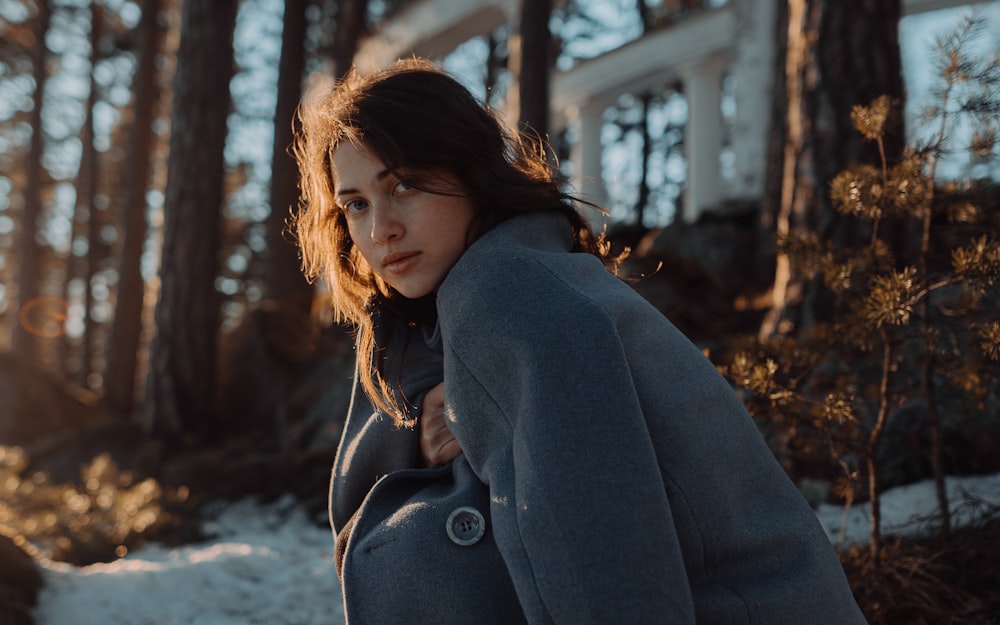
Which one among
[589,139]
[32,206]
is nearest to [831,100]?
[589,139]

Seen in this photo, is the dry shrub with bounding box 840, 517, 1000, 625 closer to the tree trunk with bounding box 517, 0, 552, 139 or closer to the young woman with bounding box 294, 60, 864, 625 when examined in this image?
the young woman with bounding box 294, 60, 864, 625

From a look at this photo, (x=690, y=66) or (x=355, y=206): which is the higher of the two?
(x=690, y=66)

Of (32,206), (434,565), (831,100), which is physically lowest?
(434,565)

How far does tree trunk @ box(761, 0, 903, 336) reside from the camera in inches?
158

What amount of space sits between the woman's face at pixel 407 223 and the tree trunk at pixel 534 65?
6147 mm

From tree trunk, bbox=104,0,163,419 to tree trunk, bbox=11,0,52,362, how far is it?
4.40 meters

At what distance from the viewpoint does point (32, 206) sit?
47.4ft

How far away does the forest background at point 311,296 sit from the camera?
2.51 m

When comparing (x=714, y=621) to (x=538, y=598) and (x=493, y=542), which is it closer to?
(x=538, y=598)

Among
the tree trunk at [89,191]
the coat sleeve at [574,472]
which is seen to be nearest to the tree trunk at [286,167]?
the tree trunk at [89,191]

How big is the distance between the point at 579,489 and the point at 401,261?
67 cm

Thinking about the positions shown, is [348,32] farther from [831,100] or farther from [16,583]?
[16,583]

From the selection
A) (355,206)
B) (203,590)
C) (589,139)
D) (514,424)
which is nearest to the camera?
(514,424)

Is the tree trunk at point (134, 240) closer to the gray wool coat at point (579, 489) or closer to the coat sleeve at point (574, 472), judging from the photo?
the gray wool coat at point (579, 489)
